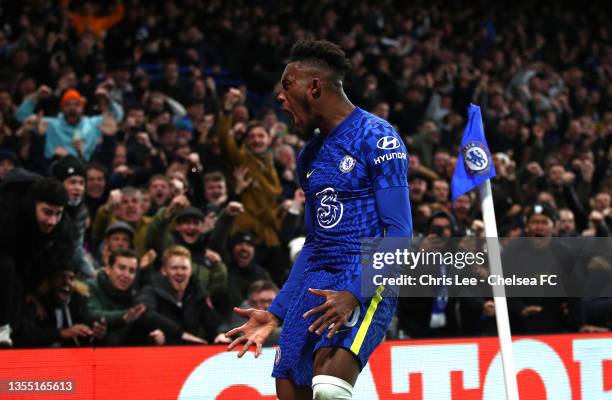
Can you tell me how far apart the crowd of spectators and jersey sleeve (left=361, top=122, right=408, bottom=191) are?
3476mm

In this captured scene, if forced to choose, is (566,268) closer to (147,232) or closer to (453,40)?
(147,232)

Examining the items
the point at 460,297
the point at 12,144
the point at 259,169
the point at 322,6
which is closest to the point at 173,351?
the point at 460,297

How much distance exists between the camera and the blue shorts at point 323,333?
3947 mm

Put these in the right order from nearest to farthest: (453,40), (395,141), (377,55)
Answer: (395,141), (377,55), (453,40)

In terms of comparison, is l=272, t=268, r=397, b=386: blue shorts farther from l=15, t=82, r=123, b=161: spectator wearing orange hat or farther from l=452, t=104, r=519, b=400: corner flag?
l=15, t=82, r=123, b=161: spectator wearing orange hat

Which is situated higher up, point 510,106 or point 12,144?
point 510,106

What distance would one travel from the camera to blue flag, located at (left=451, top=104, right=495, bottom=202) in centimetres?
558

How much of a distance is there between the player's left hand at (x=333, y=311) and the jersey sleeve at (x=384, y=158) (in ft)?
1.56

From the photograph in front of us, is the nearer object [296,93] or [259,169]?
[296,93]

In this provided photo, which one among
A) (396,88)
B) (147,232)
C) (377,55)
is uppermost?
(377,55)

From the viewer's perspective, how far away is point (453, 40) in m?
19.6

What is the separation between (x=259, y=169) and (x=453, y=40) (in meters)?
10.6

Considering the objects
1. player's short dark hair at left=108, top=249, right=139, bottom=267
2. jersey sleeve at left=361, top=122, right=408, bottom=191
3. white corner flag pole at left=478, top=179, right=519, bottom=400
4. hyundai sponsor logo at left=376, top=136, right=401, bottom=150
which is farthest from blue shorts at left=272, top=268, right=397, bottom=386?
player's short dark hair at left=108, top=249, right=139, bottom=267

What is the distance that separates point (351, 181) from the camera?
4.09 meters
